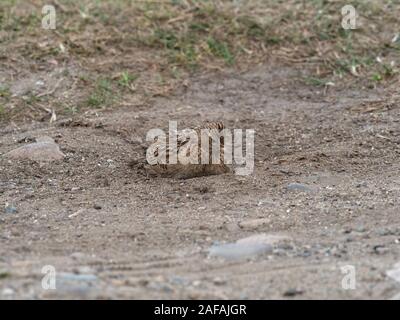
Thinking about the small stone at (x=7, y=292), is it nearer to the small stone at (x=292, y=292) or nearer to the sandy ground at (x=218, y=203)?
the sandy ground at (x=218, y=203)

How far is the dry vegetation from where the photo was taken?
22.3 ft

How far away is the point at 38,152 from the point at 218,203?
1495mm

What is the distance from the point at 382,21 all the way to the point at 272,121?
6.21 feet

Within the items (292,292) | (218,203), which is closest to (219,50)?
(218,203)

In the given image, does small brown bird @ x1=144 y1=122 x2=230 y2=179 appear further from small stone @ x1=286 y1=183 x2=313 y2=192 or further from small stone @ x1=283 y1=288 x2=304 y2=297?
small stone @ x1=283 y1=288 x2=304 y2=297

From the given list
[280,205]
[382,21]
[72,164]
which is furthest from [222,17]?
[280,205]

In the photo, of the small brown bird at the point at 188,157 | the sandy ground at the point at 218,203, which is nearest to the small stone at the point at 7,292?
the sandy ground at the point at 218,203

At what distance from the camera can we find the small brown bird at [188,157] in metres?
5.34

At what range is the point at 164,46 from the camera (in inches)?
287

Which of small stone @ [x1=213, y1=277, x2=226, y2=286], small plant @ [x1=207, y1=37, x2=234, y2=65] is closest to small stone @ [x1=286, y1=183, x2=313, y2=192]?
small stone @ [x1=213, y1=277, x2=226, y2=286]

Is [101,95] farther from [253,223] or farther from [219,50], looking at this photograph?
[253,223]

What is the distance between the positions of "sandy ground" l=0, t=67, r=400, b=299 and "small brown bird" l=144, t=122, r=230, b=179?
0.09 m

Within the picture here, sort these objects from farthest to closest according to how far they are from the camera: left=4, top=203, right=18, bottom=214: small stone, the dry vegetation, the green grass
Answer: the dry vegetation < the green grass < left=4, top=203, right=18, bottom=214: small stone

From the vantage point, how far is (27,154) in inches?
225
